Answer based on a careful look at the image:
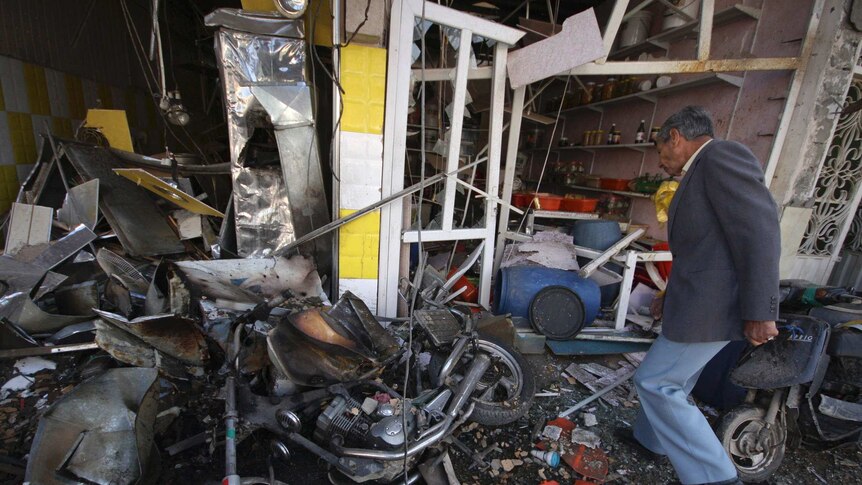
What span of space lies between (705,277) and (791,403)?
1.28 meters

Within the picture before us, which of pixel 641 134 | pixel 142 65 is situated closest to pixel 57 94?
pixel 142 65

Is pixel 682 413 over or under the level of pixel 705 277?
under

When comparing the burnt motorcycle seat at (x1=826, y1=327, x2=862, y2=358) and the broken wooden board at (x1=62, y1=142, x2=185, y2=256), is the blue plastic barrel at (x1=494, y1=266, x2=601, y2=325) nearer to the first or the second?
the burnt motorcycle seat at (x1=826, y1=327, x2=862, y2=358)

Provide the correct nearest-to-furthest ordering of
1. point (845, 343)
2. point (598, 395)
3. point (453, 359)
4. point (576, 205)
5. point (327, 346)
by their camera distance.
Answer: point (327, 346) → point (845, 343) → point (453, 359) → point (598, 395) → point (576, 205)

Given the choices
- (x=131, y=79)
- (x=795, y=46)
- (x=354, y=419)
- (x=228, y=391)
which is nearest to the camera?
(x=228, y=391)

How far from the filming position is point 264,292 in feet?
9.06

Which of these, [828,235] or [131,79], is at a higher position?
[131,79]

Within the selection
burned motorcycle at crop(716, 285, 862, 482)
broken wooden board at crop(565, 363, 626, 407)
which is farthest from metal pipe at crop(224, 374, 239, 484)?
burned motorcycle at crop(716, 285, 862, 482)

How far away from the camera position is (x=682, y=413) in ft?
5.92

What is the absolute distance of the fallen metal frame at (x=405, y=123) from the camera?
2699mm

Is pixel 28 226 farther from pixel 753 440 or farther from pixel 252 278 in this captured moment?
pixel 753 440

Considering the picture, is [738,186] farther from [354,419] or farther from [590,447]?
[354,419]

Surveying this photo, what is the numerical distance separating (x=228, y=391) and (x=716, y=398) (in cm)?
343

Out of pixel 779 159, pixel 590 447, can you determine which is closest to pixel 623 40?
pixel 779 159
